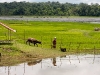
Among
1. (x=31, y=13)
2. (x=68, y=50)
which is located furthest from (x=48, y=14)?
(x=68, y=50)

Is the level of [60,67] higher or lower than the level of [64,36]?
higher

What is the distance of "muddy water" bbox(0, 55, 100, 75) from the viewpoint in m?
24.6

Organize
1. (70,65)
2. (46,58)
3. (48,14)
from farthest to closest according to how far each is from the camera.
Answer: (48,14)
(46,58)
(70,65)

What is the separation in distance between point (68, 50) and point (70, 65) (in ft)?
21.9

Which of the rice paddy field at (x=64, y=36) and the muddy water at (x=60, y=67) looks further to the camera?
the rice paddy field at (x=64, y=36)

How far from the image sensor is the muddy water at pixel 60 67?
24.6 metres

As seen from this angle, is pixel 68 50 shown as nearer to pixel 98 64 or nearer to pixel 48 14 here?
pixel 98 64

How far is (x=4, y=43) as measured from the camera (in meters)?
31.7

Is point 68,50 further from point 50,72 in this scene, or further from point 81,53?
point 50,72

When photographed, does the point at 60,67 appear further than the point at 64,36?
No

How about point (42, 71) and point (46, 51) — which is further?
point (46, 51)

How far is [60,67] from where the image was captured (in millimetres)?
27047

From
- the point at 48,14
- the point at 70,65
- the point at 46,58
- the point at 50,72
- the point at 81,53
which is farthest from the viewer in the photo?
the point at 48,14

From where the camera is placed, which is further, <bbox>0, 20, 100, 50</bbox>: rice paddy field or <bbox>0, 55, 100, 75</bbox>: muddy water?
<bbox>0, 20, 100, 50</bbox>: rice paddy field
